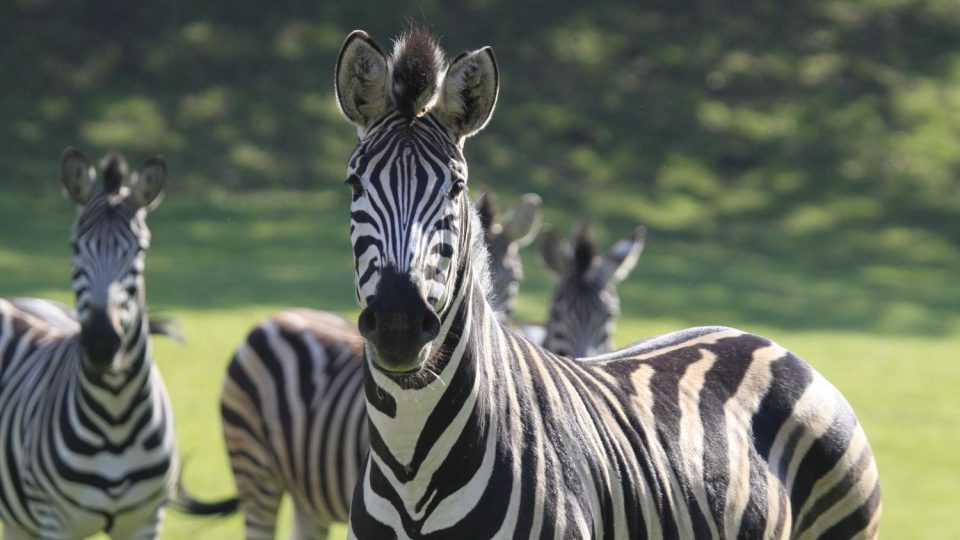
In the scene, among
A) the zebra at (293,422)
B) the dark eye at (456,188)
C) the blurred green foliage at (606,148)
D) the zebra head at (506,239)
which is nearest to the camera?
the dark eye at (456,188)

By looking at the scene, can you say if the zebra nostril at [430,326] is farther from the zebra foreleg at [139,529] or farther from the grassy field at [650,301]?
the grassy field at [650,301]

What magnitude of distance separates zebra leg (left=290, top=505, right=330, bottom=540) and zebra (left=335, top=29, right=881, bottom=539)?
11.8 feet

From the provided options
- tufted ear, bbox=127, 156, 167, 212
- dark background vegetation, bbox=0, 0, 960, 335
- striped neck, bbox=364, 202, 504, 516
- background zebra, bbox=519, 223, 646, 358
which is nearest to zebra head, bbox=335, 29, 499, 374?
striped neck, bbox=364, 202, 504, 516

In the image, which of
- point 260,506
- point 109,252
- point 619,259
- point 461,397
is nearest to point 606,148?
point 619,259

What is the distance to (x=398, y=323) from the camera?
310 centimetres

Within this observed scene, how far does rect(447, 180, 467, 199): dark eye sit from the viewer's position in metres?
3.42

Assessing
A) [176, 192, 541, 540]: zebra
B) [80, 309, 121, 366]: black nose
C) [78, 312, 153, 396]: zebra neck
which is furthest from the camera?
[176, 192, 541, 540]: zebra

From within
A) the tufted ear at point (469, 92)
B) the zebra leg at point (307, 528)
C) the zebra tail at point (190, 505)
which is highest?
the tufted ear at point (469, 92)

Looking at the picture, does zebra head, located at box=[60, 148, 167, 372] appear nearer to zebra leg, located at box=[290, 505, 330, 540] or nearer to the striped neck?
zebra leg, located at box=[290, 505, 330, 540]

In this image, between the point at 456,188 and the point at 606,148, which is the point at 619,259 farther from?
the point at 606,148

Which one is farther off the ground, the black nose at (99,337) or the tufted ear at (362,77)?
the tufted ear at (362,77)

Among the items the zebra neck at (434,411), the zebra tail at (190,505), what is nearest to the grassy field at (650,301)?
the zebra tail at (190,505)

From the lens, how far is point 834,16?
108ft

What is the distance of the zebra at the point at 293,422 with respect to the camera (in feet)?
22.7
